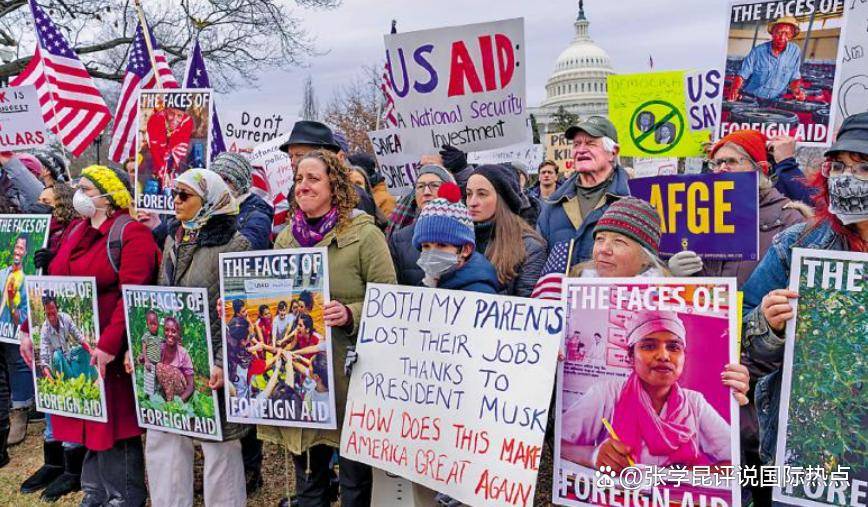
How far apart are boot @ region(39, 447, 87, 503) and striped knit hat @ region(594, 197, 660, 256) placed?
4447 millimetres

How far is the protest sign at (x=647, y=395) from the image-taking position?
8.46 feet

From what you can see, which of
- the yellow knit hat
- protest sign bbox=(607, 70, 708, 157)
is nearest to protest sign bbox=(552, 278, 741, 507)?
the yellow knit hat

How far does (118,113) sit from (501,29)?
4334 mm

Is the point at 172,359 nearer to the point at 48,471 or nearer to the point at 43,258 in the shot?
the point at 43,258

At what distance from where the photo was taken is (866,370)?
2439 mm

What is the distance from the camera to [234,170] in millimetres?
4676

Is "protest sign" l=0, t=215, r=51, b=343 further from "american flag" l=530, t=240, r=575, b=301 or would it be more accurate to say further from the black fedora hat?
"american flag" l=530, t=240, r=575, b=301

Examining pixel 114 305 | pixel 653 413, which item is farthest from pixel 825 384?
pixel 114 305

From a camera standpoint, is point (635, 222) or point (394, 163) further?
point (394, 163)

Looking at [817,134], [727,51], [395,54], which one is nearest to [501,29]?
[395,54]

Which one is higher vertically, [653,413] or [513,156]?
[513,156]

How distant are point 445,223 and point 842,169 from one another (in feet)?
5.72

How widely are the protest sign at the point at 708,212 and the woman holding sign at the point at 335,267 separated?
1.51m

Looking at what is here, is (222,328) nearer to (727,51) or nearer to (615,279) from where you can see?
(615,279)
